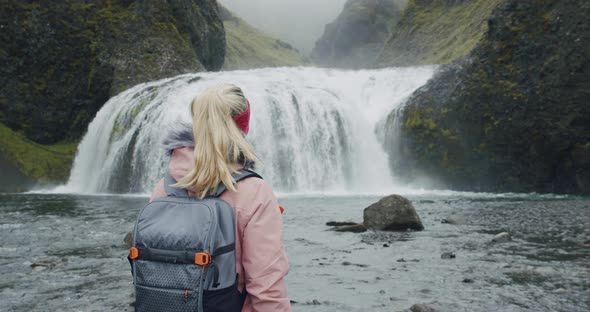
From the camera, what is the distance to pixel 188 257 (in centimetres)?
274

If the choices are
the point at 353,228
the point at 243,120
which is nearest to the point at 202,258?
the point at 243,120

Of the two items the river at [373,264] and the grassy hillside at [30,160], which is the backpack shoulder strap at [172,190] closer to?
the river at [373,264]

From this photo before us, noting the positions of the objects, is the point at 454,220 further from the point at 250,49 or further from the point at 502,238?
the point at 250,49

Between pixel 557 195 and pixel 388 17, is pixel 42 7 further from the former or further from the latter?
pixel 388 17

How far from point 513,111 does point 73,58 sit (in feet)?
108

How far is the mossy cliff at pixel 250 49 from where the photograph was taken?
126m

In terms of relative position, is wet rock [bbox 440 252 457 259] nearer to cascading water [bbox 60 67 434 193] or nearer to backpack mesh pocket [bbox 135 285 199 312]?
backpack mesh pocket [bbox 135 285 199 312]

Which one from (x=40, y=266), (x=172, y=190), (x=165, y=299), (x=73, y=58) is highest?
(x=73, y=58)

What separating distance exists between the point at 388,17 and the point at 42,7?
10629cm

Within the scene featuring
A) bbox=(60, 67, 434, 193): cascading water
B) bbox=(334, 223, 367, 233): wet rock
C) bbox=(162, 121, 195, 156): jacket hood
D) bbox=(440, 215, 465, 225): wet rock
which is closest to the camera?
bbox=(162, 121, 195, 156): jacket hood

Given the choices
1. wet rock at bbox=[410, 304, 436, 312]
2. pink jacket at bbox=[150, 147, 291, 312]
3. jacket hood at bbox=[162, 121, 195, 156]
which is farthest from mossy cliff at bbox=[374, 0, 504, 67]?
pink jacket at bbox=[150, 147, 291, 312]

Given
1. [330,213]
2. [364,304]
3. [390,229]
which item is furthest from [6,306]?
[330,213]

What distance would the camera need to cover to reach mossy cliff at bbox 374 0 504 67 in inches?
1893

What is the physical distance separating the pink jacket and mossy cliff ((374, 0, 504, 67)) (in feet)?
145
